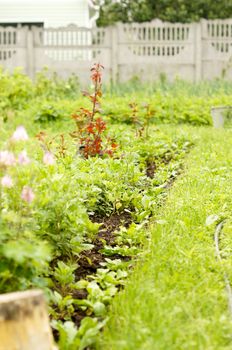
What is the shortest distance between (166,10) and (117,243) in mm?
25805

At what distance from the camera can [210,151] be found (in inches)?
317

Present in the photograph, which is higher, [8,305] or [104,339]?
[8,305]

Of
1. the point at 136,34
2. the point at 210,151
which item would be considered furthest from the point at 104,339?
the point at 136,34

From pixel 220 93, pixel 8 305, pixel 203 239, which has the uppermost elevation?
pixel 8 305

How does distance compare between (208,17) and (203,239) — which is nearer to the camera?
(203,239)

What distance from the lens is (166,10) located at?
1157 inches

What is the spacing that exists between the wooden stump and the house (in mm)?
20770

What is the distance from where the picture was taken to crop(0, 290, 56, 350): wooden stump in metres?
2.49

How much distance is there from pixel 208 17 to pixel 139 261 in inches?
1043

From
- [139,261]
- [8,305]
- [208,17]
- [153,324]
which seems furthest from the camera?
[208,17]

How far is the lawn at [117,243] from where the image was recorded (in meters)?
3.03

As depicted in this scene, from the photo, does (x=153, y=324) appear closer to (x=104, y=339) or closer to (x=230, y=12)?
(x=104, y=339)

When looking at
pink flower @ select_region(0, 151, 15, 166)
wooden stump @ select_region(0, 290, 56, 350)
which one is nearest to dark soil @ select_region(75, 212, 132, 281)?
pink flower @ select_region(0, 151, 15, 166)

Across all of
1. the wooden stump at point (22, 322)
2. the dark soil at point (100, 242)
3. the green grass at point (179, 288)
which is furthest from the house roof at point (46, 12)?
the wooden stump at point (22, 322)
